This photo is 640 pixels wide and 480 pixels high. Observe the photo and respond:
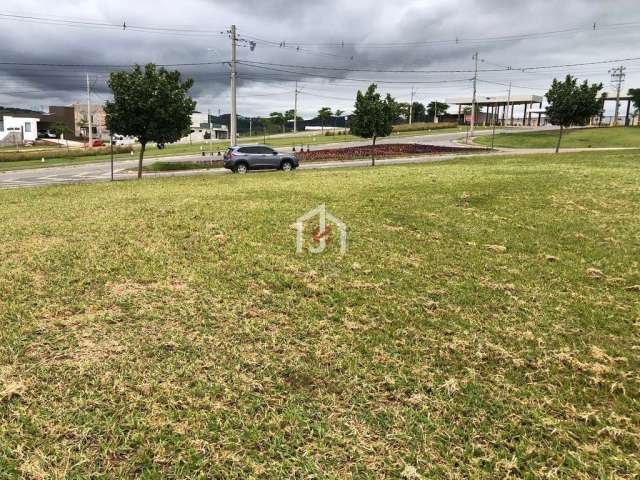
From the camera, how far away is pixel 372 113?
27.5 meters

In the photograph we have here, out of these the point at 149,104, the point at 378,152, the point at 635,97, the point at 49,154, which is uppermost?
the point at 635,97

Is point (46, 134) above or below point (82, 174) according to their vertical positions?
above

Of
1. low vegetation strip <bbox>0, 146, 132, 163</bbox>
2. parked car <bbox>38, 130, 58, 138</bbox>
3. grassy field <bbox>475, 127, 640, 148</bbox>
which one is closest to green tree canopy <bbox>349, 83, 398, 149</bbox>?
grassy field <bbox>475, 127, 640, 148</bbox>

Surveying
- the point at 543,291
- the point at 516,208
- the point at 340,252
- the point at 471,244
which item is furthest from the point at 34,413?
the point at 516,208

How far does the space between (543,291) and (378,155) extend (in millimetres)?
32917

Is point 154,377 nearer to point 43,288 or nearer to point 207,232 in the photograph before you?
point 43,288

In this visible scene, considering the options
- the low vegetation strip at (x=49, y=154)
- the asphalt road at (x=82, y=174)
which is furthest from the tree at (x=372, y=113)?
the low vegetation strip at (x=49, y=154)

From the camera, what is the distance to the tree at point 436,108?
10250cm

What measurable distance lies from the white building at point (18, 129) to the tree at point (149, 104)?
6875 cm

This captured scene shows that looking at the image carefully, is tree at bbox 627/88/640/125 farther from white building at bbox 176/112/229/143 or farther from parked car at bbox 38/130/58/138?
parked car at bbox 38/130/58/138

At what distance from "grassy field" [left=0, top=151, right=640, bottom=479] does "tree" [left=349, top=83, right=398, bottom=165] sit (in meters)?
21.2

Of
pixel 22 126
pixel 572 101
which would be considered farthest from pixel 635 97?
pixel 22 126

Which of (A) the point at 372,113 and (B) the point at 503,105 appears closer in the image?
(A) the point at 372,113

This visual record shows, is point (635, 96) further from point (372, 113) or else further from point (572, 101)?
point (372, 113)
